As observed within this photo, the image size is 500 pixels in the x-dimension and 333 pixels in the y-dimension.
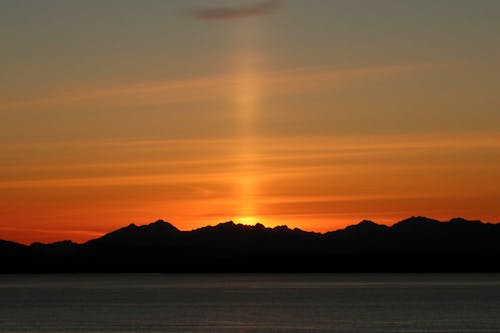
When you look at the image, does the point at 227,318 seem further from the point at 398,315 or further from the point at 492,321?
the point at 492,321

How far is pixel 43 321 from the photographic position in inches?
7323

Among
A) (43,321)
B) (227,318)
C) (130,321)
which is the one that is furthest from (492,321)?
(43,321)

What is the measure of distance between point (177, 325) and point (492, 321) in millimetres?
51698

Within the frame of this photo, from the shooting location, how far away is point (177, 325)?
565 ft

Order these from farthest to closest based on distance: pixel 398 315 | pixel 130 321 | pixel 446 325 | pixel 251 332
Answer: pixel 398 315, pixel 130 321, pixel 446 325, pixel 251 332

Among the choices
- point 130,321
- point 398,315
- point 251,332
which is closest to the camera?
point 251,332

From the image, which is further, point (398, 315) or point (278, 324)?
point (398, 315)

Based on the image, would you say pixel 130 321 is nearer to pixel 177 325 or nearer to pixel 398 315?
pixel 177 325

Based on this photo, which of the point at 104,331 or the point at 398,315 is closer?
the point at 104,331

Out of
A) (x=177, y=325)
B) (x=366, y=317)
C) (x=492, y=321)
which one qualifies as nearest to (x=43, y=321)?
(x=177, y=325)

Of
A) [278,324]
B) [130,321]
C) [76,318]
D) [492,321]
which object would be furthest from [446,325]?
[76,318]

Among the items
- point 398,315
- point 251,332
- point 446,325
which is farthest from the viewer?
point 398,315

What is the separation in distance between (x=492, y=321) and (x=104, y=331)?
64.5 metres

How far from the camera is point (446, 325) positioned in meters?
170
